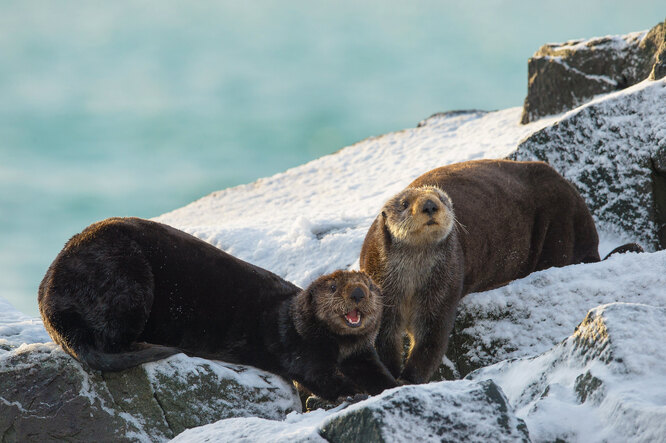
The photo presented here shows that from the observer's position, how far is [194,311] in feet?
20.5

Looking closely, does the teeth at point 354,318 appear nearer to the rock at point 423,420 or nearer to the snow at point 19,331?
the rock at point 423,420

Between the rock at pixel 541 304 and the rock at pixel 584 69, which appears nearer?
the rock at pixel 541 304

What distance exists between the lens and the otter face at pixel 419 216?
6109mm

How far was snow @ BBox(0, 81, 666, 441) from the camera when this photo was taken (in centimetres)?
362

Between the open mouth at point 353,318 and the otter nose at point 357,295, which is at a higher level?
the otter nose at point 357,295

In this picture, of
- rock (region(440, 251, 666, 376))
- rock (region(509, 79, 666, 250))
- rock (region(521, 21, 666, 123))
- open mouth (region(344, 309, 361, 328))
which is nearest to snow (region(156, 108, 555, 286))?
rock (region(521, 21, 666, 123))

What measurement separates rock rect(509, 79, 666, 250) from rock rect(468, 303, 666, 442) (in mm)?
5878

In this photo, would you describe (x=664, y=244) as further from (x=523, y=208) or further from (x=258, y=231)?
(x=258, y=231)

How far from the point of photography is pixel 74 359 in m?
5.71

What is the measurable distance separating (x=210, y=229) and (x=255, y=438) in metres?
9.65

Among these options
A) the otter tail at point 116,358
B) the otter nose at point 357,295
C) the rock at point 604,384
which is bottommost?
the rock at point 604,384

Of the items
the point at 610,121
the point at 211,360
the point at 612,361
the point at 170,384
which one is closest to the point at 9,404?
the point at 170,384

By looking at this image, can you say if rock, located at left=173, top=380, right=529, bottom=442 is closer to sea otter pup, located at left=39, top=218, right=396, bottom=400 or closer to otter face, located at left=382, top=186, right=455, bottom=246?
sea otter pup, located at left=39, top=218, right=396, bottom=400

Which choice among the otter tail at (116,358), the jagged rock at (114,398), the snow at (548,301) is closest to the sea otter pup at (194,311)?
the otter tail at (116,358)
